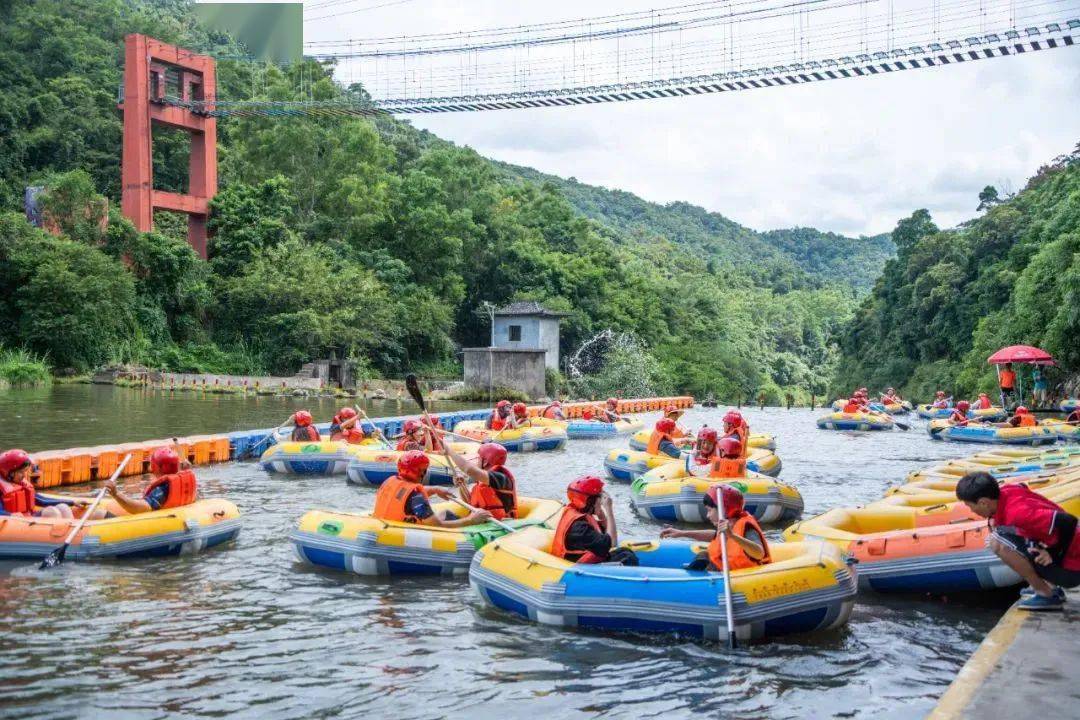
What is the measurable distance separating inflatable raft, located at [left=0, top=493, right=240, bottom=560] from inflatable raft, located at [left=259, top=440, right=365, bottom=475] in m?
5.87

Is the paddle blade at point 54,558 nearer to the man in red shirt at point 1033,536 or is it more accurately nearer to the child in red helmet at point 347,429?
the man in red shirt at point 1033,536

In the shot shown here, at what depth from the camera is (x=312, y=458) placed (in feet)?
56.0

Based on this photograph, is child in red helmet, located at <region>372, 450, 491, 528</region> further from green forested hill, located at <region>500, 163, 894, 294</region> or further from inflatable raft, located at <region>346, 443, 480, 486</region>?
green forested hill, located at <region>500, 163, 894, 294</region>

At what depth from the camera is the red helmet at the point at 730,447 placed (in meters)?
13.0

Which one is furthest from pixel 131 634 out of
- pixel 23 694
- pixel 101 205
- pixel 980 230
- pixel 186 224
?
pixel 980 230

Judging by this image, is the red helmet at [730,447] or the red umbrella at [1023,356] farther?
the red umbrella at [1023,356]

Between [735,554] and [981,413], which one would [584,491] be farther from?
[981,413]

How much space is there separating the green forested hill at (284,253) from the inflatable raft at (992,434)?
23.4m

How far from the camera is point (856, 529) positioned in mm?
10430

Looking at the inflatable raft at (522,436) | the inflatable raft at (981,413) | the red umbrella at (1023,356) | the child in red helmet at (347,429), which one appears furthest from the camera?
the red umbrella at (1023,356)

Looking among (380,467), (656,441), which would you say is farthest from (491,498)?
(656,441)

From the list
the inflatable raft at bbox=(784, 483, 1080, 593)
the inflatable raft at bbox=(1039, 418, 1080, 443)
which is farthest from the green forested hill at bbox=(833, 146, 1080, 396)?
the inflatable raft at bbox=(784, 483, 1080, 593)

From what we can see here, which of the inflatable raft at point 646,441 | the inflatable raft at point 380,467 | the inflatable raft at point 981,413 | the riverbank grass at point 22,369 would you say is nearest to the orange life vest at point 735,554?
the inflatable raft at point 380,467

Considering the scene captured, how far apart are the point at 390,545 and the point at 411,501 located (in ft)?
1.77
